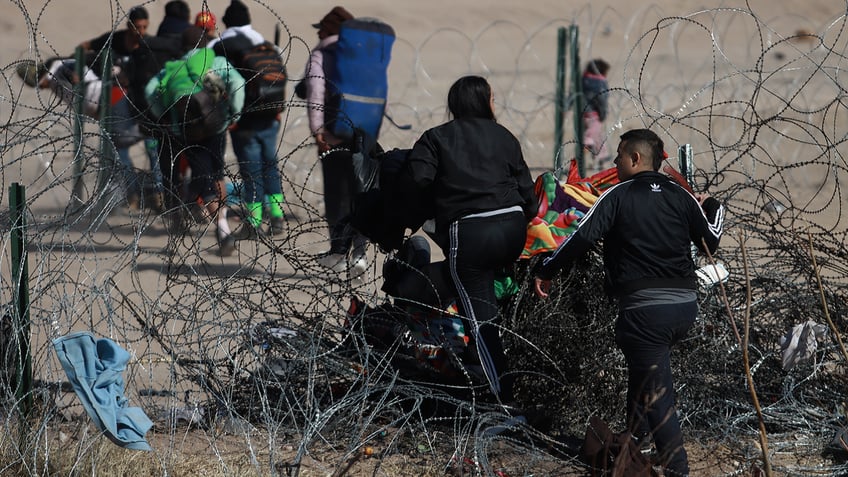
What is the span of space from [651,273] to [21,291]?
2463 millimetres

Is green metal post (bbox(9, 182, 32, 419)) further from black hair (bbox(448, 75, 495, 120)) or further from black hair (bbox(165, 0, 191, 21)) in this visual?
black hair (bbox(165, 0, 191, 21))

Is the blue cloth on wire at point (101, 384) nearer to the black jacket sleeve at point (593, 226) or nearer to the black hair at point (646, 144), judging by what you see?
the black jacket sleeve at point (593, 226)

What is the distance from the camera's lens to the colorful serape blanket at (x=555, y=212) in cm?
462

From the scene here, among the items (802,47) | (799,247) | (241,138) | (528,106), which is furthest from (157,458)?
(802,47)

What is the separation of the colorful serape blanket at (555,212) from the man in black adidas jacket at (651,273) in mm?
620

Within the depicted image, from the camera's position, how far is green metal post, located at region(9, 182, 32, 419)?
168 inches

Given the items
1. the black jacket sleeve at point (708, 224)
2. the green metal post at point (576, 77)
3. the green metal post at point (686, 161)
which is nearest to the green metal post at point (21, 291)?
the black jacket sleeve at point (708, 224)

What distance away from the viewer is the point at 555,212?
4.72 meters

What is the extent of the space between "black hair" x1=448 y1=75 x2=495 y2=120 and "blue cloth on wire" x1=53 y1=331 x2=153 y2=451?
5.41ft

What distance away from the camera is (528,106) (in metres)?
15.9

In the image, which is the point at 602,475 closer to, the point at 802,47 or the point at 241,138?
the point at 241,138

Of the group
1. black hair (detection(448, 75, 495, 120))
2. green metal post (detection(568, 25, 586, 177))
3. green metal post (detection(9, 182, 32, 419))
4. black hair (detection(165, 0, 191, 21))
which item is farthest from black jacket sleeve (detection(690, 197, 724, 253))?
black hair (detection(165, 0, 191, 21))

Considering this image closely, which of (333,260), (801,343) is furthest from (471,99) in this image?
(333,260)

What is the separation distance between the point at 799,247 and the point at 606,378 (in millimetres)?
1076
